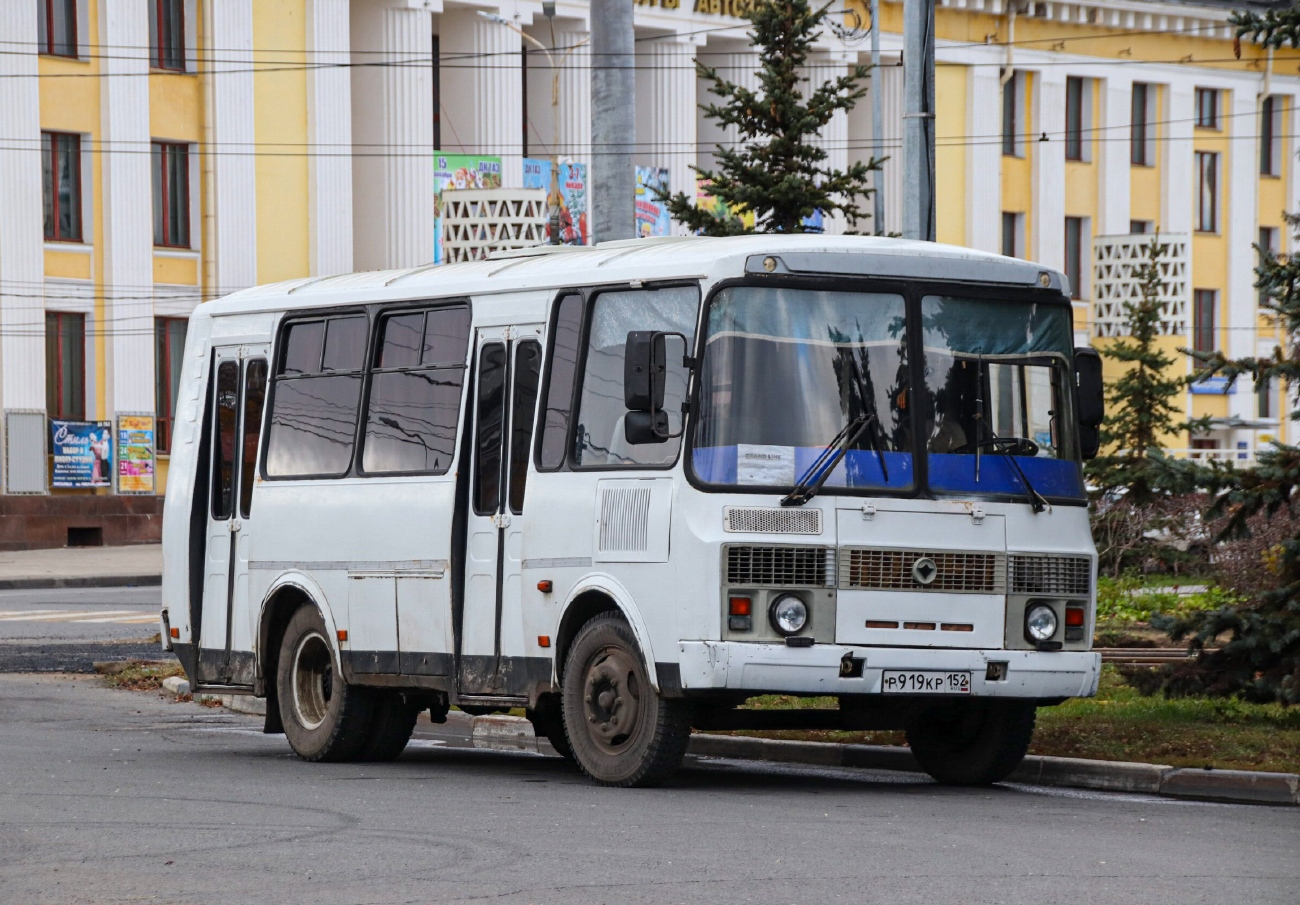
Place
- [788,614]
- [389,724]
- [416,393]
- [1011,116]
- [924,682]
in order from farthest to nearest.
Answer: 1. [1011,116]
2. [389,724]
3. [416,393]
4. [924,682]
5. [788,614]

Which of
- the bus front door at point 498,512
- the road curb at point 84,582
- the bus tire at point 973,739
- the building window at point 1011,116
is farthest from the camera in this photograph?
the building window at point 1011,116

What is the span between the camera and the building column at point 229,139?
160ft

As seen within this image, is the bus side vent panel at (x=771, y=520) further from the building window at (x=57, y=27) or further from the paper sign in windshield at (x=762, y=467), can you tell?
the building window at (x=57, y=27)

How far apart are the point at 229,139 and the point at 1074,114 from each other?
A: 26.1 meters

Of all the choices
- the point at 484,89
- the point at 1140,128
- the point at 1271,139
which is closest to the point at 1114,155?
the point at 1140,128

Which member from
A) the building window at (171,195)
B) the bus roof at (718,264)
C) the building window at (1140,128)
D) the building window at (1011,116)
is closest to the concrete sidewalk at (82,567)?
the building window at (171,195)

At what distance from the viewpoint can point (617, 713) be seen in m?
12.2

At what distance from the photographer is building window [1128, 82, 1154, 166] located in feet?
218

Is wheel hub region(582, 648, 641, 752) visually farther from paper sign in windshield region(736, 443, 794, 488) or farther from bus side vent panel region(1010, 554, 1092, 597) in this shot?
bus side vent panel region(1010, 554, 1092, 597)

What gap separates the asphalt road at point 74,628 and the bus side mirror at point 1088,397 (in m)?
12.0

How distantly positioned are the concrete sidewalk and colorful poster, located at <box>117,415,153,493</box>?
4.26 feet

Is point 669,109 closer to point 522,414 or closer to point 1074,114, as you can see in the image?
point 1074,114

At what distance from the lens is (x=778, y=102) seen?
80.4 feet

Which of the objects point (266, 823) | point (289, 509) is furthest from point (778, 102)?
point (266, 823)
